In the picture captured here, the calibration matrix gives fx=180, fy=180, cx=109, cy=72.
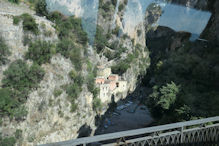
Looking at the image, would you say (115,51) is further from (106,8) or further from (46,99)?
(46,99)

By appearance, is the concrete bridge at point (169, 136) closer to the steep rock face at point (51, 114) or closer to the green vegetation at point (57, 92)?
the steep rock face at point (51, 114)

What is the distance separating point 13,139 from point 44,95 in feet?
11.6

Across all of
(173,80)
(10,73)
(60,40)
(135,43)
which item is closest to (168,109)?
(173,80)

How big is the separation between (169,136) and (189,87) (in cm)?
832

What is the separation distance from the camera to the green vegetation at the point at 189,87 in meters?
8.23

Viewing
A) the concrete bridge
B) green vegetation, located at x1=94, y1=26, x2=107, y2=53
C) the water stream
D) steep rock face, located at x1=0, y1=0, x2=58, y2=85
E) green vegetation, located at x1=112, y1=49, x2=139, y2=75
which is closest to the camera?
the concrete bridge

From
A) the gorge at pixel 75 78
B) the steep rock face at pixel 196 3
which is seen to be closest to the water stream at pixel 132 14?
the gorge at pixel 75 78

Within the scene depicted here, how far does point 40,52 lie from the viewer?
1370 cm

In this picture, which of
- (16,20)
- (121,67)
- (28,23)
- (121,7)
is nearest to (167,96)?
(28,23)

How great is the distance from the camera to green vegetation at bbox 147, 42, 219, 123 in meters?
8.23

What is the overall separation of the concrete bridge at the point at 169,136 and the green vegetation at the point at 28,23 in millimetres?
13217

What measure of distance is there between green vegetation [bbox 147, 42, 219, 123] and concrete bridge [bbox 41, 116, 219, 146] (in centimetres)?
462

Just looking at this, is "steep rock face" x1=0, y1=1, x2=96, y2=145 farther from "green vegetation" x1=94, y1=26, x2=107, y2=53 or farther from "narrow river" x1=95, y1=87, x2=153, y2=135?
"green vegetation" x1=94, y1=26, x2=107, y2=53

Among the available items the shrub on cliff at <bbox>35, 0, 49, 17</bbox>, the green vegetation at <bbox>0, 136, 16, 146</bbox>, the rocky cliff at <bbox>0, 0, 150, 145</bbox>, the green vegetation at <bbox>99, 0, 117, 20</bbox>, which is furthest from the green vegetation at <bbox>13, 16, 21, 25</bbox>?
the green vegetation at <bbox>99, 0, 117, 20</bbox>
